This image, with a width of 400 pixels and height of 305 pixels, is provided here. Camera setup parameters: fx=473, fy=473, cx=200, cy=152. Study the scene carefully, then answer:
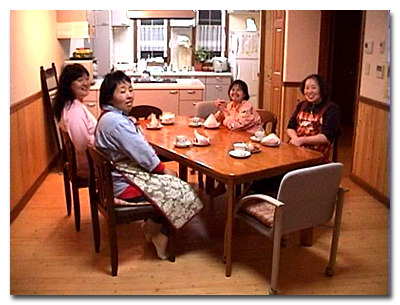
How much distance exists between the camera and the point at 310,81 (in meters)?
3.23

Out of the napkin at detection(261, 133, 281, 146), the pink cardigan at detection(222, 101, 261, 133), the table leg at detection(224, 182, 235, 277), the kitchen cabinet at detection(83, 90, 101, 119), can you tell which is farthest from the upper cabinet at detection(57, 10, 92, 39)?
the table leg at detection(224, 182, 235, 277)

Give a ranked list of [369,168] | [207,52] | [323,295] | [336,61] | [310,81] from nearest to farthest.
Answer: [323,295]
[310,81]
[369,168]
[336,61]
[207,52]

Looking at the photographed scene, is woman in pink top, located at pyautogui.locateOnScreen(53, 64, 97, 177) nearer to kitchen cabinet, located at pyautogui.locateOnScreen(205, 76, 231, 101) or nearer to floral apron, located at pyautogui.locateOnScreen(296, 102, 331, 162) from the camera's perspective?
floral apron, located at pyautogui.locateOnScreen(296, 102, 331, 162)

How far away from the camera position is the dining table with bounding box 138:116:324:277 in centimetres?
246

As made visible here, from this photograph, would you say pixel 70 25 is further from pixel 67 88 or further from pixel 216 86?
pixel 216 86

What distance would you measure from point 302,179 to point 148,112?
2192mm

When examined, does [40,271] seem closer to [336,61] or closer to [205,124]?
[205,124]

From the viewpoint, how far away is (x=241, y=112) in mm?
3500

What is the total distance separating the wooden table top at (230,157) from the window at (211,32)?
464 cm

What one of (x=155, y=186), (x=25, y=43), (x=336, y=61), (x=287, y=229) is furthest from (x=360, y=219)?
(x=336, y=61)

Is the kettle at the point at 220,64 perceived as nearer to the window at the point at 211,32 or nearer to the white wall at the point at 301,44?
the window at the point at 211,32

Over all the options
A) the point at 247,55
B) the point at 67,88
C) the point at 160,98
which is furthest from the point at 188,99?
the point at 67,88

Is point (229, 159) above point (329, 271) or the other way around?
above

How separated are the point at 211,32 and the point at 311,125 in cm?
472
